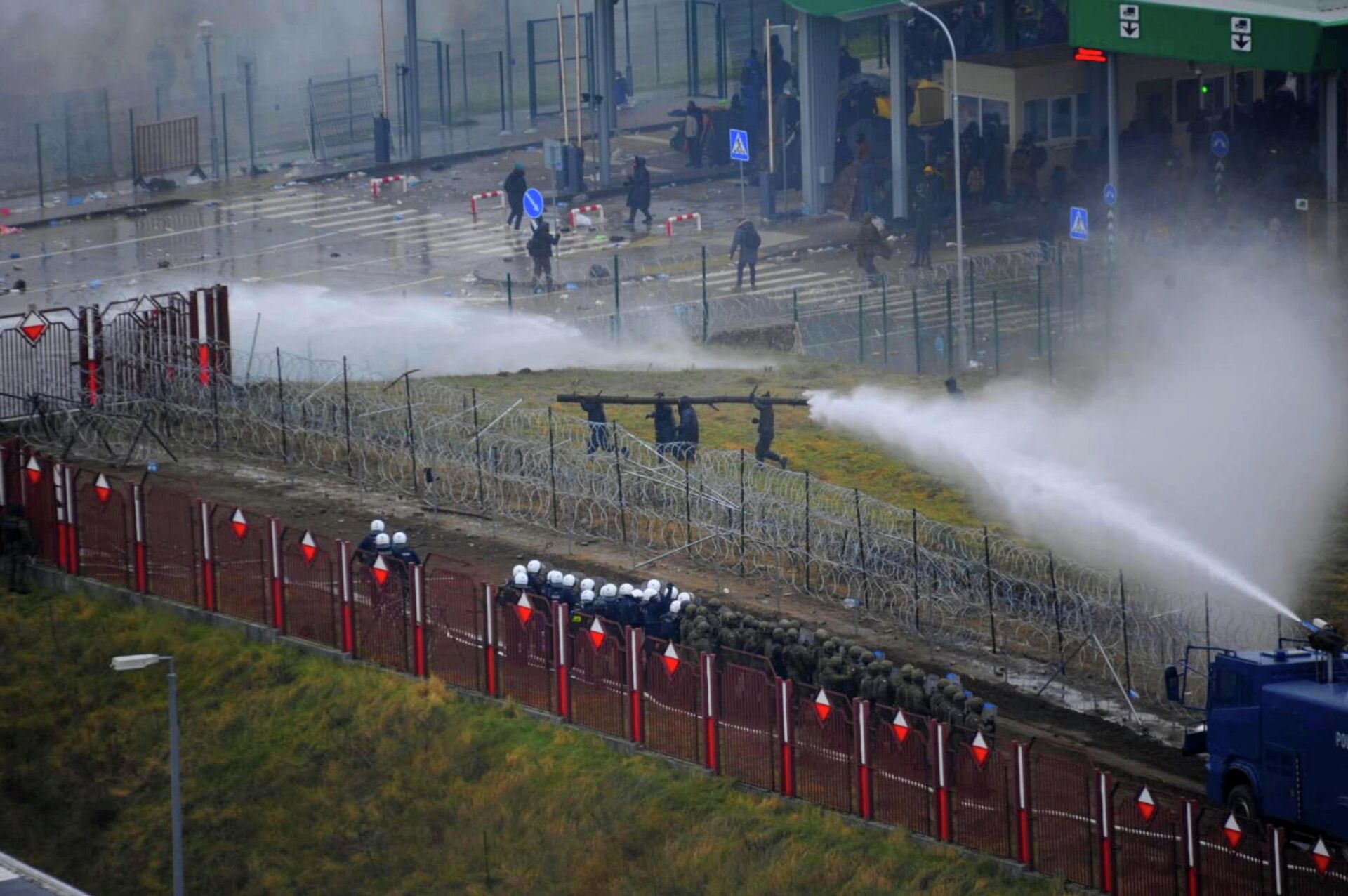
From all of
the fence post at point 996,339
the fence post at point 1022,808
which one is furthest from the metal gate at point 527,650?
the fence post at point 996,339

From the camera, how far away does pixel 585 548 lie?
109ft

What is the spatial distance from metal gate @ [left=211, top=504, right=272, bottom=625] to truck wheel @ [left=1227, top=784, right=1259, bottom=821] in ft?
42.4

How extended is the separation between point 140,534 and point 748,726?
10.3 meters

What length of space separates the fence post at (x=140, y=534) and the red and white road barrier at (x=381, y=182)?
28.9m

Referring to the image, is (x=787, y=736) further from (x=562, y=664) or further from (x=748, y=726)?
(x=562, y=664)

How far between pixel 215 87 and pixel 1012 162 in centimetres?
2873

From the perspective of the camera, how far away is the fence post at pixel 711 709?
25784mm

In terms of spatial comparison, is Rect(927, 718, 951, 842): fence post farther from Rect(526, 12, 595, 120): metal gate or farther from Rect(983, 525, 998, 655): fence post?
Rect(526, 12, 595, 120): metal gate

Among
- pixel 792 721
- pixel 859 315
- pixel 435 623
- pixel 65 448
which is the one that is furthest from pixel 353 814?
pixel 859 315

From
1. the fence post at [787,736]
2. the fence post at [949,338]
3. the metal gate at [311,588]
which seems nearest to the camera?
the fence post at [787,736]

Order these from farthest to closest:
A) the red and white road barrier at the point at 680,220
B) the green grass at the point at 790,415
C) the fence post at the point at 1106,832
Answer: the red and white road barrier at the point at 680,220 < the green grass at the point at 790,415 < the fence post at the point at 1106,832

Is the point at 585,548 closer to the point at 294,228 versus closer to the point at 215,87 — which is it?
the point at 294,228

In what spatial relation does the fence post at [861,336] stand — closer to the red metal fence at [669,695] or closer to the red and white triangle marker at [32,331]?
the red metal fence at [669,695]

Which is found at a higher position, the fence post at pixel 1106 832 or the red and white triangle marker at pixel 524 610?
the red and white triangle marker at pixel 524 610
